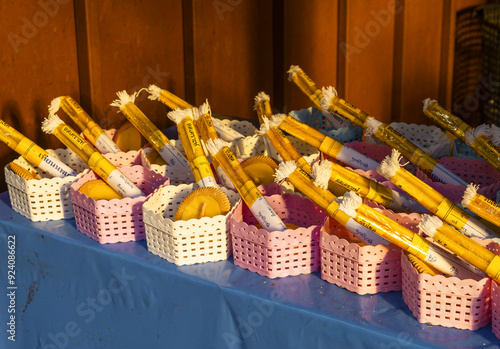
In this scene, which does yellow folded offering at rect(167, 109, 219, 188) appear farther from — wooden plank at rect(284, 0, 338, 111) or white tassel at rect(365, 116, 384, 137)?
wooden plank at rect(284, 0, 338, 111)

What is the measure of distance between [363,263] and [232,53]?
2.35 metres

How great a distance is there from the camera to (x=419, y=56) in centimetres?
503

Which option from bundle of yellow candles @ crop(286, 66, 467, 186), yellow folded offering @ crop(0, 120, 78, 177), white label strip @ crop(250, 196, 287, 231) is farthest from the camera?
yellow folded offering @ crop(0, 120, 78, 177)

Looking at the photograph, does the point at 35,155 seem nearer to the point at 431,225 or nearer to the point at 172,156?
the point at 172,156

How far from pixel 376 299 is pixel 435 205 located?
11.7 inches

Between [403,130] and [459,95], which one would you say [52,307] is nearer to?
[403,130]

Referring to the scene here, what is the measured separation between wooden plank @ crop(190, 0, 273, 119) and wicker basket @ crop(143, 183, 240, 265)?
173 cm

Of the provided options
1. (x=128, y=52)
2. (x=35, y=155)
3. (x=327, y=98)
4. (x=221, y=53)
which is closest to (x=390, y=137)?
(x=327, y=98)

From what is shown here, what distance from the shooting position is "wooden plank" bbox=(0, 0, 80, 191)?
9.10 feet

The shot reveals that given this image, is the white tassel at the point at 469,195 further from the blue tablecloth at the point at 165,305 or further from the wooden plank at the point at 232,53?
the wooden plank at the point at 232,53

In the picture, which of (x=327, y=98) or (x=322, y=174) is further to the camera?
(x=327, y=98)

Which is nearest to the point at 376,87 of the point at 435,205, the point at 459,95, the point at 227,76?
the point at 459,95

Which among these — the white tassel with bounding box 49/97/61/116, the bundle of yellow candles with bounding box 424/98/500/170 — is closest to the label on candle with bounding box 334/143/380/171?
the bundle of yellow candles with bounding box 424/98/500/170

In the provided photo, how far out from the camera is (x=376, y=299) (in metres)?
1.82
